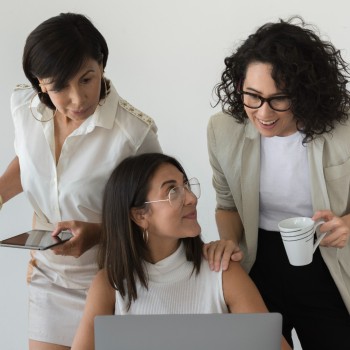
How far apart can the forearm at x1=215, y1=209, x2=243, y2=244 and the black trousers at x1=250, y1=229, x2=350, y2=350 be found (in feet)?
0.24

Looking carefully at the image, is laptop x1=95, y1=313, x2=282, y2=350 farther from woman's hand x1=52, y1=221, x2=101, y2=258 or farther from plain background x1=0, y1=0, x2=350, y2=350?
plain background x1=0, y1=0, x2=350, y2=350

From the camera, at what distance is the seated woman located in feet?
5.65

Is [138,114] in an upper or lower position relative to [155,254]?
upper

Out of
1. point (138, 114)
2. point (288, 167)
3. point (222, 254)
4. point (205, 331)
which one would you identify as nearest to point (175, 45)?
point (138, 114)

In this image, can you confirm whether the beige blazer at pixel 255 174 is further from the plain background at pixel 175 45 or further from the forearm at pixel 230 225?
the plain background at pixel 175 45

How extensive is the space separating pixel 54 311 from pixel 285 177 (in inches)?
29.6

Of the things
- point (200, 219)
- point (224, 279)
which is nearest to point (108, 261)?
point (224, 279)

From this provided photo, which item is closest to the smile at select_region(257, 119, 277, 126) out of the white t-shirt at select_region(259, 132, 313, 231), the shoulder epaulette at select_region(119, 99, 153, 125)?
the white t-shirt at select_region(259, 132, 313, 231)

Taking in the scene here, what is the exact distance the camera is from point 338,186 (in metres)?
1.75

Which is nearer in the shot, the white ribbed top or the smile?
the smile

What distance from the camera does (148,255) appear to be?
180cm

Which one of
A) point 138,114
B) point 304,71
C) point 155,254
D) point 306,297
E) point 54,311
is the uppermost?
point 304,71

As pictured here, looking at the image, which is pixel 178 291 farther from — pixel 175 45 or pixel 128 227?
pixel 175 45

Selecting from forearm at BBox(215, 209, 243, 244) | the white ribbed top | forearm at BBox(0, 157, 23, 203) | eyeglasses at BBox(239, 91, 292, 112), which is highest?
eyeglasses at BBox(239, 91, 292, 112)
